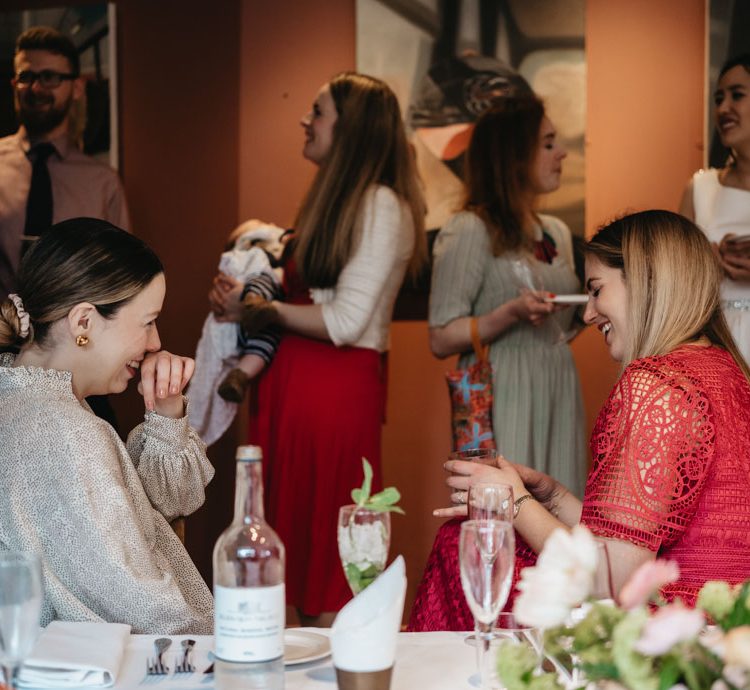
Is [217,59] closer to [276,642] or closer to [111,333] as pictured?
[111,333]

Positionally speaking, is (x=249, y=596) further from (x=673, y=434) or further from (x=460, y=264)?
(x=460, y=264)

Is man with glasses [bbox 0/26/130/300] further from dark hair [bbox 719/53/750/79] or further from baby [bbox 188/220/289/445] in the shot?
dark hair [bbox 719/53/750/79]

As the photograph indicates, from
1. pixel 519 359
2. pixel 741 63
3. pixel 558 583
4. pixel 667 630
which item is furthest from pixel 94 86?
pixel 667 630

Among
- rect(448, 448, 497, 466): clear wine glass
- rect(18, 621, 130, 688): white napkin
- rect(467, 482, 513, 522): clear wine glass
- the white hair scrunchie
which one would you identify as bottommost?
rect(18, 621, 130, 688): white napkin

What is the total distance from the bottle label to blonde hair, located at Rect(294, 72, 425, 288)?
2.18 m

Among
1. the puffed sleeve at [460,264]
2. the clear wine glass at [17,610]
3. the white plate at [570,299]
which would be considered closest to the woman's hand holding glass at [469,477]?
the clear wine glass at [17,610]

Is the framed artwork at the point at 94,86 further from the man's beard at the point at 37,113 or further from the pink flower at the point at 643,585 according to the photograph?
the pink flower at the point at 643,585

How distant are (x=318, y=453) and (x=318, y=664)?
1.90m

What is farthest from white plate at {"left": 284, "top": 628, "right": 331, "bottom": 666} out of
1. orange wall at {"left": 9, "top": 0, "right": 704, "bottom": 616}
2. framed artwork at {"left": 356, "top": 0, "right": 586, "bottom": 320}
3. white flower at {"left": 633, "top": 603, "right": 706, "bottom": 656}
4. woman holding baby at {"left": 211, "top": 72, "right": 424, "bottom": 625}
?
framed artwork at {"left": 356, "top": 0, "right": 586, "bottom": 320}

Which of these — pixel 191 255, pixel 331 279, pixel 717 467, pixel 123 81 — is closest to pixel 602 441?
pixel 717 467

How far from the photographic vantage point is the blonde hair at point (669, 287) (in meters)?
1.99

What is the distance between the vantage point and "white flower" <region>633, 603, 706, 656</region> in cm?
79

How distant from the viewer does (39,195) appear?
3.93 m

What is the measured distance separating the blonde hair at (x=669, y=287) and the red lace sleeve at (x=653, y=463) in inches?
6.4
